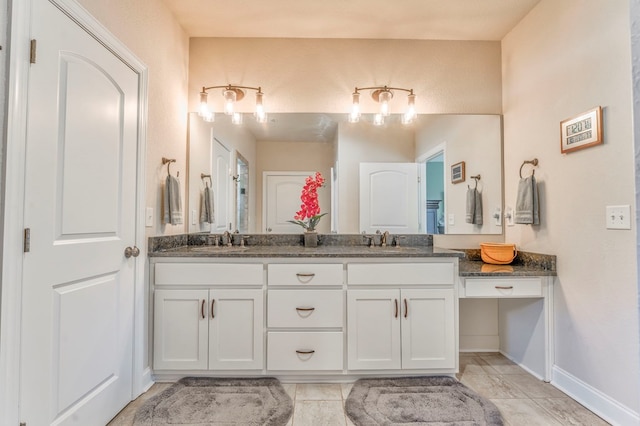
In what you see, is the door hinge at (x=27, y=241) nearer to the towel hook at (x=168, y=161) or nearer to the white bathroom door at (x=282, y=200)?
the towel hook at (x=168, y=161)

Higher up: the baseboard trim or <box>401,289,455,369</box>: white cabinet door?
<box>401,289,455,369</box>: white cabinet door

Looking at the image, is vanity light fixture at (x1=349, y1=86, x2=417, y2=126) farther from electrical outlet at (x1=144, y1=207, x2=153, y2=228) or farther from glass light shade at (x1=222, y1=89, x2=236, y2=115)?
electrical outlet at (x1=144, y1=207, x2=153, y2=228)

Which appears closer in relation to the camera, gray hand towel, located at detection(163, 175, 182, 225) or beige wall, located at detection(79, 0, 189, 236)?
beige wall, located at detection(79, 0, 189, 236)

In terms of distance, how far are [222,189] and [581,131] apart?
96.9 inches

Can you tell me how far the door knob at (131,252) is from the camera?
5.89ft

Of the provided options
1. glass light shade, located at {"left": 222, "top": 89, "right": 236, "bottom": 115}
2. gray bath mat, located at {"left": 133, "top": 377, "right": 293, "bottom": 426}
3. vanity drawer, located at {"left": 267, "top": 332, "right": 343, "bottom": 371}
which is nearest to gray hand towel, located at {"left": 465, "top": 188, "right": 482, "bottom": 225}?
vanity drawer, located at {"left": 267, "top": 332, "right": 343, "bottom": 371}

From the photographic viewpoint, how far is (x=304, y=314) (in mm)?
2041

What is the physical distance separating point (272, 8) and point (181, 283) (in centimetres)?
198

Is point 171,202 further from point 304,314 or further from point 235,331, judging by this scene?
point 304,314

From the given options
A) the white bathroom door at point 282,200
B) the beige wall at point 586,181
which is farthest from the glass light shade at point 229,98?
the beige wall at point 586,181

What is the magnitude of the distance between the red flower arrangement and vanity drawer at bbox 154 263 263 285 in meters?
0.68

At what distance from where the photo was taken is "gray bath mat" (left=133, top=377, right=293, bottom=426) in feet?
5.46

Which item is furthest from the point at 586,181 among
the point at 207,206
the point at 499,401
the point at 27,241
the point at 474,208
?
the point at 27,241

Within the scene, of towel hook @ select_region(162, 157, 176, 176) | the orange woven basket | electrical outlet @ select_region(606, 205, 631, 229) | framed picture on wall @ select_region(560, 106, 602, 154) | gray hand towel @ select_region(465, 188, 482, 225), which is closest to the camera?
electrical outlet @ select_region(606, 205, 631, 229)
